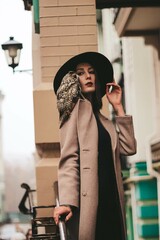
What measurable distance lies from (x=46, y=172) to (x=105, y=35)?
50.2 ft

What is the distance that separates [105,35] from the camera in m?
22.9

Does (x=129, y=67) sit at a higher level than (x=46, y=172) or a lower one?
higher

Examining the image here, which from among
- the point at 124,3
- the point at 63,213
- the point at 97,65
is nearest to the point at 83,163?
the point at 63,213

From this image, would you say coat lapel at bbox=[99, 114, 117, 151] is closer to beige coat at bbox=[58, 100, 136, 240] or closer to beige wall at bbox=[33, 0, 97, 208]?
beige coat at bbox=[58, 100, 136, 240]

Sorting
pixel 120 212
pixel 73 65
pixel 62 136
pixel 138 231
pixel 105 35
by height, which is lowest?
pixel 138 231

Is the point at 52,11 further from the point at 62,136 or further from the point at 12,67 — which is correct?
the point at 12,67

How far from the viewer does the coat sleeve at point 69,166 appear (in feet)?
15.3

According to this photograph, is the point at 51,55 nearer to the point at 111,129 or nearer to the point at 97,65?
the point at 97,65

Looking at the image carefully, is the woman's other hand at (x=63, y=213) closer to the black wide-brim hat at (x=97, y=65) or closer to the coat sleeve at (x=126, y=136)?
the coat sleeve at (x=126, y=136)

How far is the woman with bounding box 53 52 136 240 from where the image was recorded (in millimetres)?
4668

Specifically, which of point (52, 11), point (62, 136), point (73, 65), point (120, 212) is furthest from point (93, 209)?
Result: point (52, 11)

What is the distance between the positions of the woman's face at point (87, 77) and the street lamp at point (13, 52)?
1017 cm

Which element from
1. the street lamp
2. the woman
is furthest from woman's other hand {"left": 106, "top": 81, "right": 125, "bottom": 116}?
the street lamp

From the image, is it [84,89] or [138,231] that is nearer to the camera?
[84,89]
